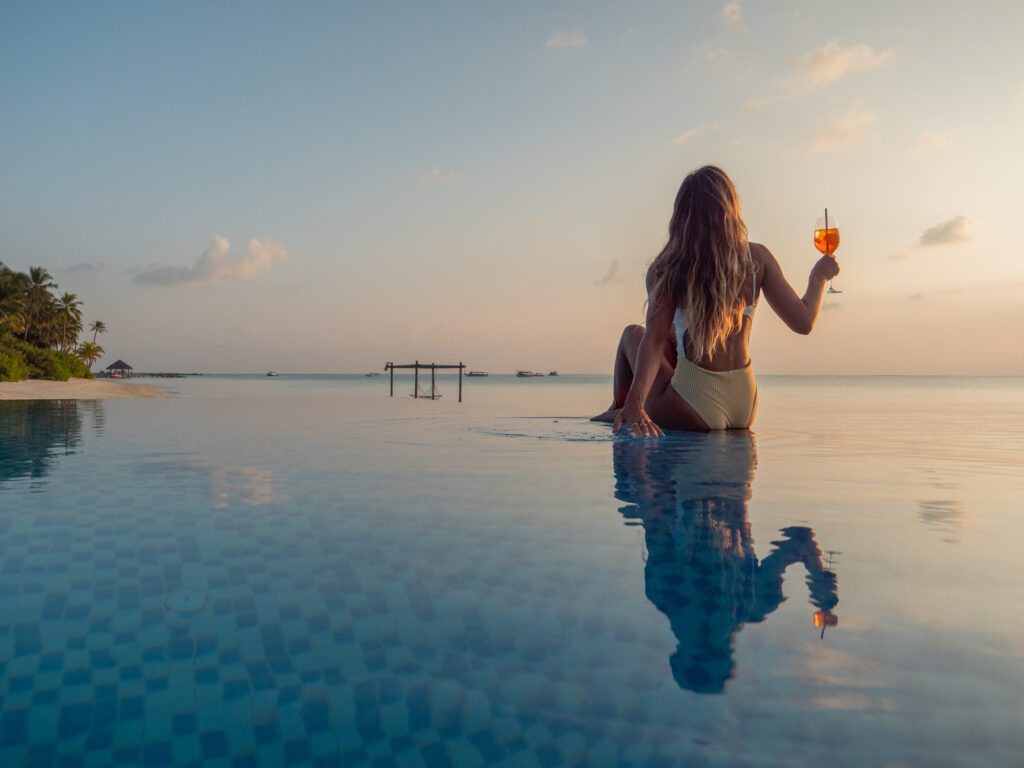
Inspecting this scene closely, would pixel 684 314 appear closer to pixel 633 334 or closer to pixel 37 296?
pixel 633 334

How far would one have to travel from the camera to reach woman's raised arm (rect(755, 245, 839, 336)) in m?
4.49

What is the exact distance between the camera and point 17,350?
93.5 ft

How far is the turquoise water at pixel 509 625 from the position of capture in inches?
37.3

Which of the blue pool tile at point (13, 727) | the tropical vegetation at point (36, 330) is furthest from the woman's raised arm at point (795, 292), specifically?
the tropical vegetation at point (36, 330)

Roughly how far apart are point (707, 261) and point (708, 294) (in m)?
0.22

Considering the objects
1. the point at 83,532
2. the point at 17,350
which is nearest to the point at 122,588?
the point at 83,532

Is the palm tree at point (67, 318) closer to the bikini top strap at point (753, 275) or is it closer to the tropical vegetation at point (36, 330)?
the tropical vegetation at point (36, 330)

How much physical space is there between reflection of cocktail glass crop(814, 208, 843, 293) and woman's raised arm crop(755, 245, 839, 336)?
48 cm

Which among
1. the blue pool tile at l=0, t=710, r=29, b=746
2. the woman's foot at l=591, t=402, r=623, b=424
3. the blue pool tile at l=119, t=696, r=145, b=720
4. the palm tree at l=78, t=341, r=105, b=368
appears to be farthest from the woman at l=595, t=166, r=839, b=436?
the palm tree at l=78, t=341, r=105, b=368

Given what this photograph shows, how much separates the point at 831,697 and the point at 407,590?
0.92m

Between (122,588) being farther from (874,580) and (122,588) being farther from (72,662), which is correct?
(874,580)

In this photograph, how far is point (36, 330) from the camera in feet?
153

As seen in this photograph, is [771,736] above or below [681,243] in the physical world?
below

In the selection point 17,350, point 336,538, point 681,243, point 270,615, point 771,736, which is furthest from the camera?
point 17,350
